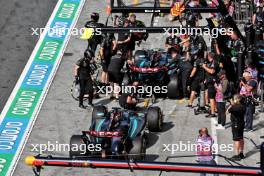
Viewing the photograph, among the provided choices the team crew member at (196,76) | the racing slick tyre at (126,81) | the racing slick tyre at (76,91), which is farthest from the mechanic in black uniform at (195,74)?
the racing slick tyre at (76,91)

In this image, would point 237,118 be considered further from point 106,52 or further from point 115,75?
point 106,52

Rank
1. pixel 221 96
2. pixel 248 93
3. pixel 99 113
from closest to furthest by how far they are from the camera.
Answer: pixel 99 113 → pixel 248 93 → pixel 221 96

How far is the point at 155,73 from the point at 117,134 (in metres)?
3.90

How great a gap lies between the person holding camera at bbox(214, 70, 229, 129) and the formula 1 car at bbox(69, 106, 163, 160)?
1685 mm

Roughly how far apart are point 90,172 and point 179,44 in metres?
5.90

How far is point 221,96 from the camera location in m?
19.3

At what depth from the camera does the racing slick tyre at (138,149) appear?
687 inches

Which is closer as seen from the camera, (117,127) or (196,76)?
(117,127)

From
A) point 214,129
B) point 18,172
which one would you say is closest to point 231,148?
point 214,129

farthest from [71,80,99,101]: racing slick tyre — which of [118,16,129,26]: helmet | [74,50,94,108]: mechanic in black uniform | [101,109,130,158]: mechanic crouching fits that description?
[101,109,130,158]: mechanic crouching

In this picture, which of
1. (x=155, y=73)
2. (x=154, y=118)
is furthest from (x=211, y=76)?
(x=154, y=118)

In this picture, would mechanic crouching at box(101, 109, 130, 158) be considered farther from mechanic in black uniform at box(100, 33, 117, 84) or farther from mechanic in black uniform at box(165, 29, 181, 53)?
mechanic in black uniform at box(165, 29, 181, 53)

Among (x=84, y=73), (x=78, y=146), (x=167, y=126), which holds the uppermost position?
(x=84, y=73)

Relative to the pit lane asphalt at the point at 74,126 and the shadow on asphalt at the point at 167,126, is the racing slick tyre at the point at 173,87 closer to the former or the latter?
the pit lane asphalt at the point at 74,126
